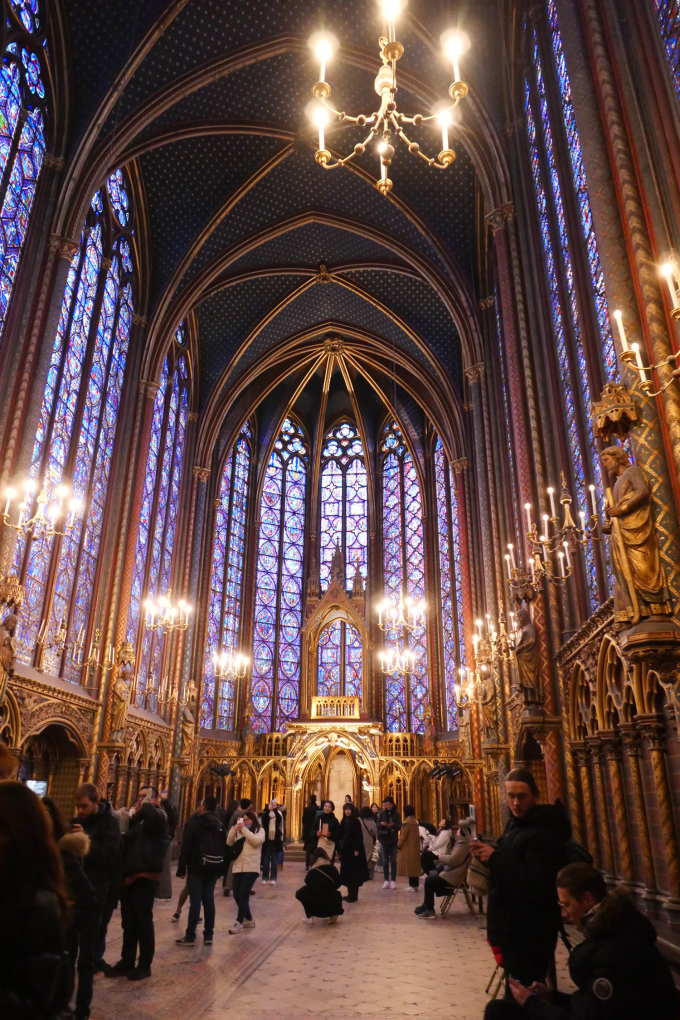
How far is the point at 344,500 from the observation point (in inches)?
1174

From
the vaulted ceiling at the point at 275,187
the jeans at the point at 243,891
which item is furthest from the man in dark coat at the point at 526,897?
the vaulted ceiling at the point at 275,187

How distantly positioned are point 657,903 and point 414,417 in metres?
23.3

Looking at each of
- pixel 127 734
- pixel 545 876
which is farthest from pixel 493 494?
pixel 545 876

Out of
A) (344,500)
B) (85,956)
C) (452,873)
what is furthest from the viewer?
(344,500)

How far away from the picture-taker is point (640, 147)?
755cm

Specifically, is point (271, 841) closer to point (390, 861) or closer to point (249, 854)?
point (390, 861)

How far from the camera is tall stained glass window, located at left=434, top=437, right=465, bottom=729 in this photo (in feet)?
77.0

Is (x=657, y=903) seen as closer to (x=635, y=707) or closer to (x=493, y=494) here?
(x=635, y=707)

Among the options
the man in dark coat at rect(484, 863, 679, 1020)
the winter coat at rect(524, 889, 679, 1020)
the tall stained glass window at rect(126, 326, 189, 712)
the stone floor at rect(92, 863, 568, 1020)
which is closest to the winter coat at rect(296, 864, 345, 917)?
the stone floor at rect(92, 863, 568, 1020)

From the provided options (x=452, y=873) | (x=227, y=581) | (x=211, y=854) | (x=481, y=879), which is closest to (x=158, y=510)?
(x=227, y=581)

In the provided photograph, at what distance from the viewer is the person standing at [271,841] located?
42.0 feet

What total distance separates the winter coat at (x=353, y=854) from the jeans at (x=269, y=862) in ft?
9.65

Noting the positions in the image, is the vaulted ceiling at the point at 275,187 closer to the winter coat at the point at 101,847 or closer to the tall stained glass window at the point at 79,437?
the tall stained glass window at the point at 79,437

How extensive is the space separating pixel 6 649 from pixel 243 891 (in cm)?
484
